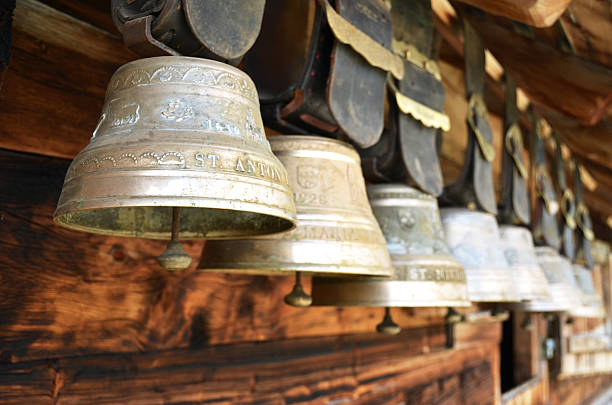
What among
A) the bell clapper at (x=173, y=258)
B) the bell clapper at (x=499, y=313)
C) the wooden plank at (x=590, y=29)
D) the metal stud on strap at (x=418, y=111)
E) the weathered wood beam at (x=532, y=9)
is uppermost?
the wooden plank at (x=590, y=29)

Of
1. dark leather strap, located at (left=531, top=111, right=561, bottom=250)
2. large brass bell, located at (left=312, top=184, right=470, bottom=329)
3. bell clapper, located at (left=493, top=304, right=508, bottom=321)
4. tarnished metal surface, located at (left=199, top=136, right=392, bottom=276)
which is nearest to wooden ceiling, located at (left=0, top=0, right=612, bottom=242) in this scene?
dark leather strap, located at (left=531, top=111, right=561, bottom=250)

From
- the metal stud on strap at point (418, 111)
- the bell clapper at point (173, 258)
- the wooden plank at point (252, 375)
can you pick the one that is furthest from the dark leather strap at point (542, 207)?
the bell clapper at point (173, 258)

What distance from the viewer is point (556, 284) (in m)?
2.31

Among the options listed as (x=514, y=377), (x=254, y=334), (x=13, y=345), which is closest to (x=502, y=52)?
(x=254, y=334)

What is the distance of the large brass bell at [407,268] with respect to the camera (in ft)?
4.04

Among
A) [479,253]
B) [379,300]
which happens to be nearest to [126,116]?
[379,300]

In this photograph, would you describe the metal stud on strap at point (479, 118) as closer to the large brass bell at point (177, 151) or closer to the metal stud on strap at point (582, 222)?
the large brass bell at point (177, 151)

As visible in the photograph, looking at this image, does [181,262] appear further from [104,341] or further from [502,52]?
[502,52]

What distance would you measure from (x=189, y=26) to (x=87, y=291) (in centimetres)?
54

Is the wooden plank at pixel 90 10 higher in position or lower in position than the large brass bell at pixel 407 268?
higher

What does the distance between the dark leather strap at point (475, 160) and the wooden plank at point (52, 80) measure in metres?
0.90

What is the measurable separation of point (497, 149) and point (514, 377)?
1.61 m

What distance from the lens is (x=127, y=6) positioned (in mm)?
803

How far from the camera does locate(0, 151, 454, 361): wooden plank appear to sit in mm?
996
